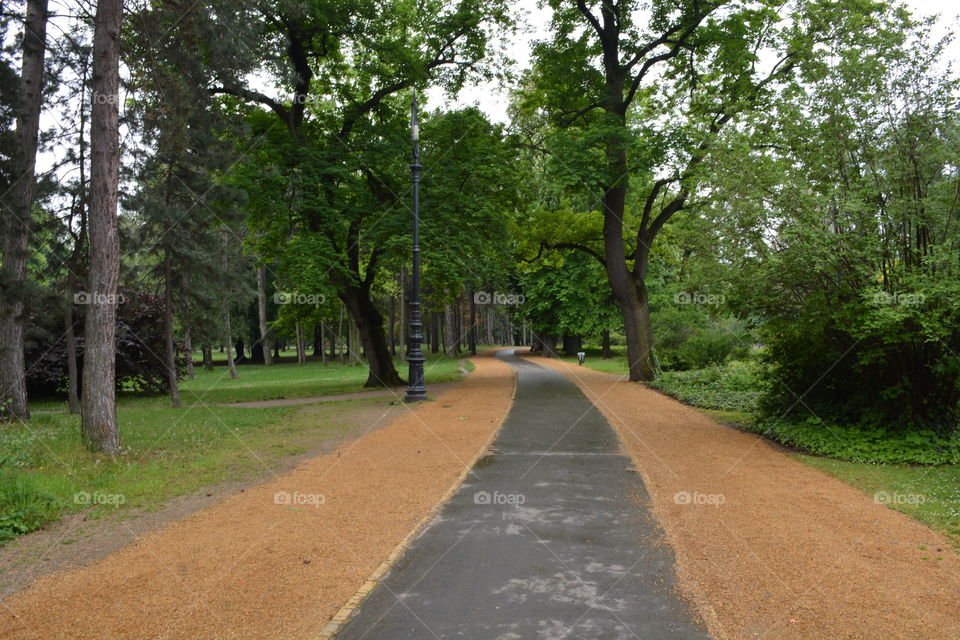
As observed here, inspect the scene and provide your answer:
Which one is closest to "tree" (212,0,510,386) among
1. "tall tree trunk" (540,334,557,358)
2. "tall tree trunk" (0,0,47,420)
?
"tall tree trunk" (0,0,47,420)

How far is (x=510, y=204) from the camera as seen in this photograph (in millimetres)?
23359

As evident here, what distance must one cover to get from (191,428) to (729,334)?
19999mm

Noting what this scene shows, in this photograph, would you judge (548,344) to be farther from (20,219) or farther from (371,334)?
(20,219)

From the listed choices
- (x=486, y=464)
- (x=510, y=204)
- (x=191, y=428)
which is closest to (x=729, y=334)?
(x=510, y=204)

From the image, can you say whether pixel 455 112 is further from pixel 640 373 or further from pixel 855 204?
pixel 855 204

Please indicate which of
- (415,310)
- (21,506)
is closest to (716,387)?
(415,310)

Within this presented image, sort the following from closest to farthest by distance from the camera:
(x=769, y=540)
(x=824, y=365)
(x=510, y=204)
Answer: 1. (x=769, y=540)
2. (x=824, y=365)
3. (x=510, y=204)

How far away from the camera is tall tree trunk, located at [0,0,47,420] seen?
495 inches

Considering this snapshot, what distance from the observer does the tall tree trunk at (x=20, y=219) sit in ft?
41.2

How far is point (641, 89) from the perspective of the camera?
954 inches

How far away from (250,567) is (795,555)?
4654 millimetres

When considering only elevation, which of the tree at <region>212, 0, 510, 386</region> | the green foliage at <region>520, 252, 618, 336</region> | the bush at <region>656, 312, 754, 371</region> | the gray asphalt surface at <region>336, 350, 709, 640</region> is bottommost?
the gray asphalt surface at <region>336, 350, 709, 640</region>

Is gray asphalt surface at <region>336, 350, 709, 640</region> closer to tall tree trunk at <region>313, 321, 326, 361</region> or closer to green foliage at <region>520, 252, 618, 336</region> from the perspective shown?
green foliage at <region>520, 252, 618, 336</region>

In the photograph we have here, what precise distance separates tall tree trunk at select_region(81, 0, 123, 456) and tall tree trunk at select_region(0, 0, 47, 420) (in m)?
4.10
